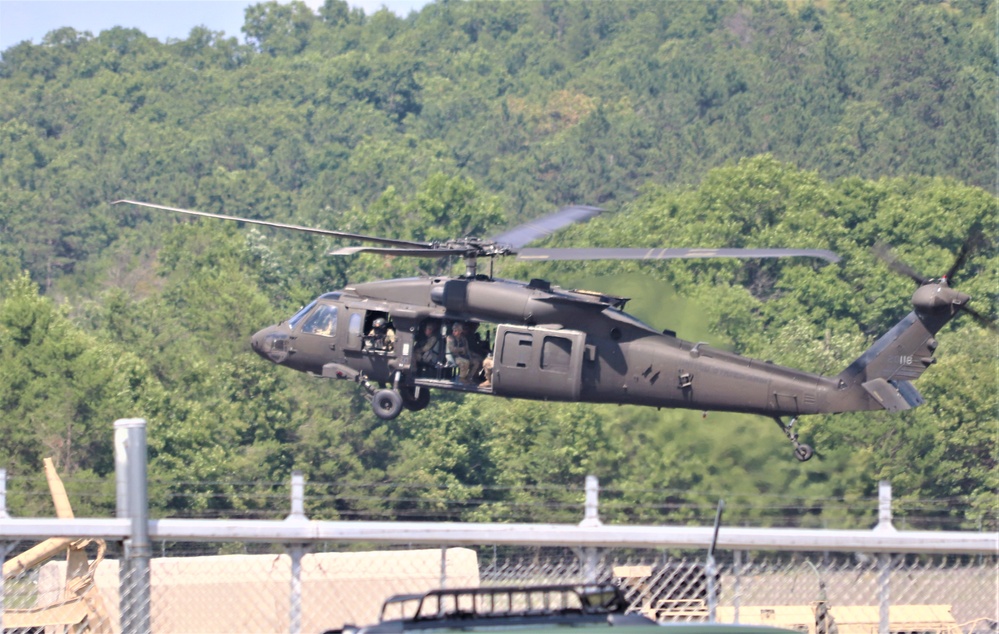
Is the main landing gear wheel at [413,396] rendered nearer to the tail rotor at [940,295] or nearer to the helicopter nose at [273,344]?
the helicopter nose at [273,344]

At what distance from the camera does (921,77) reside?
128m

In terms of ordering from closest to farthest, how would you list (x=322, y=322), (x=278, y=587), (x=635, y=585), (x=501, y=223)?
(x=635, y=585) → (x=278, y=587) → (x=322, y=322) → (x=501, y=223)

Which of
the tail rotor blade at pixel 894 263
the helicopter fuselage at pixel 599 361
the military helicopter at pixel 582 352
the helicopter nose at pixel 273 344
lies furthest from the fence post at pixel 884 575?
the helicopter nose at pixel 273 344

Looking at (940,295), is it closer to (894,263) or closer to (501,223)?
(894,263)

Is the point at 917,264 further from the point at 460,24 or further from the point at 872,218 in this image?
the point at 460,24

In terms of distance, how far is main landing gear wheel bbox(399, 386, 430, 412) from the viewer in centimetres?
2185

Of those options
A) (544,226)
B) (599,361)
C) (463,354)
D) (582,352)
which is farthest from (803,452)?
(463,354)

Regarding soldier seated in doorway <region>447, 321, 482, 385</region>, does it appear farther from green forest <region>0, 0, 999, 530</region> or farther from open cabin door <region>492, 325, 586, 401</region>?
green forest <region>0, 0, 999, 530</region>

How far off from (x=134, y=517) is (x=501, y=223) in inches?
2625

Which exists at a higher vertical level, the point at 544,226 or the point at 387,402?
the point at 544,226

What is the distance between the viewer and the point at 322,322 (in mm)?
21984

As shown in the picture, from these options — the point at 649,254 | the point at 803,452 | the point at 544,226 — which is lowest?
the point at 803,452

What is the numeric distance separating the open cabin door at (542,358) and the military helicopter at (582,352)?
0.04ft

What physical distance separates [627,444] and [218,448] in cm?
1819
